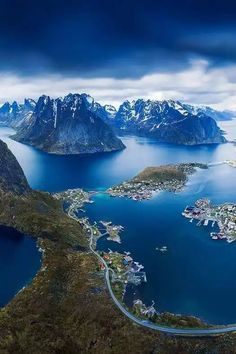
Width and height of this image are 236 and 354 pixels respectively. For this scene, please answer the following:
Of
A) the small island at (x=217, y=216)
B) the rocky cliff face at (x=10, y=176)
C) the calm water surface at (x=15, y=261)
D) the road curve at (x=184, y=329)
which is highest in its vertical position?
the rocky cliff face at (x=10, y=176)

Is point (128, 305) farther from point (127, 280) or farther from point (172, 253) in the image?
point (172, 253)

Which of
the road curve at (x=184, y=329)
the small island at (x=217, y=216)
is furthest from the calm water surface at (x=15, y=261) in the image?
the small island at (x=217, y=216)

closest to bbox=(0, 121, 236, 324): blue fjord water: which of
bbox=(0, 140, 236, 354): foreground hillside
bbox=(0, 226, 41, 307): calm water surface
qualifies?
bbox=(0, 140, 236, 354): foreground hillside

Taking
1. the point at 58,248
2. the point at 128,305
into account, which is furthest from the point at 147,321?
the point at 58,248

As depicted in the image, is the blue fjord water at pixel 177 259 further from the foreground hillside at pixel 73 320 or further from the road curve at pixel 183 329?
the foreground hillside at pixel 73 320

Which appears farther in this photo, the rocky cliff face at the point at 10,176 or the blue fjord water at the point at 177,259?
the rocky cliff face at the point at 10,176

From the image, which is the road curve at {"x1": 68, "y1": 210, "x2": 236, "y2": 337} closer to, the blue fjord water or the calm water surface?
the blue fjord water
